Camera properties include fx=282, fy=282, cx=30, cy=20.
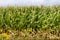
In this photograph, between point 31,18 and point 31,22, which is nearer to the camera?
point 31,22

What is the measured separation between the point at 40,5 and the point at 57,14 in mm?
753

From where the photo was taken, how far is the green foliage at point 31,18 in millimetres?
8984

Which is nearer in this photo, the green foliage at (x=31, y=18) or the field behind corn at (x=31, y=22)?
the field behind corn at (x=31, y=22)

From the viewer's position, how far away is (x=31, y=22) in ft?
29.6

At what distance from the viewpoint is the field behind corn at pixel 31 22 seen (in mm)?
8758

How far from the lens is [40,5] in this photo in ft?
31.2

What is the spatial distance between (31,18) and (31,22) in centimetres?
19

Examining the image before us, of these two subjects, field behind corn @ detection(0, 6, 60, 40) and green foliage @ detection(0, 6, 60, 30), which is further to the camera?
green foliage @ detection(0, 6, 60, 30)

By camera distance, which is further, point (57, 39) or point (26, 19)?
point (26, 19)

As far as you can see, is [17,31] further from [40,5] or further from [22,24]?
[40,5]

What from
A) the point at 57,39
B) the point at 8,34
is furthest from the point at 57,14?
the point at 8,34

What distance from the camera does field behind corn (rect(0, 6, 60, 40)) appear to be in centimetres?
876

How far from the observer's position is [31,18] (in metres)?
9.16

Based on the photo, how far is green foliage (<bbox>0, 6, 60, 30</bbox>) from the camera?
29.5 ft
